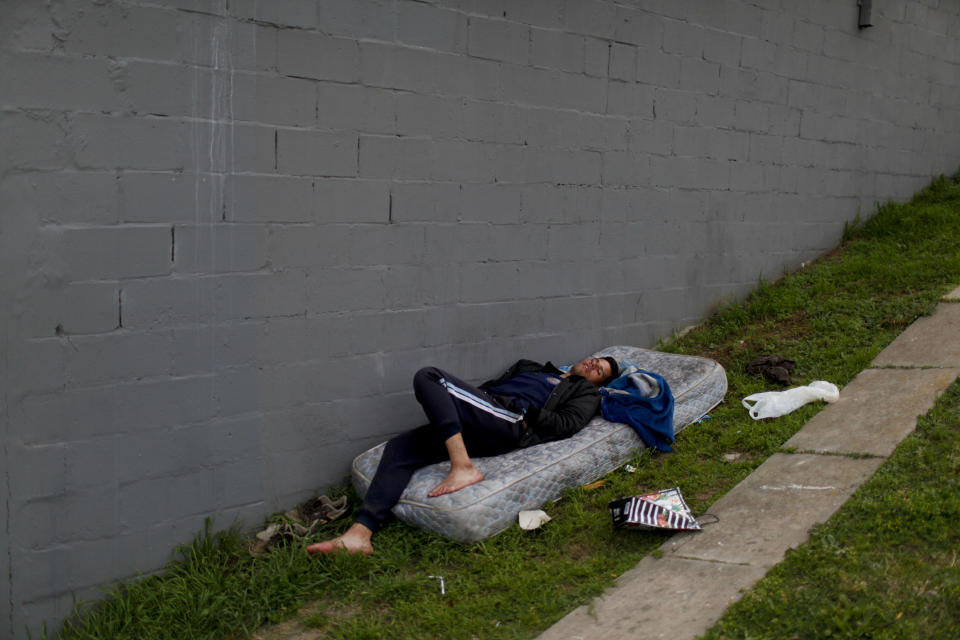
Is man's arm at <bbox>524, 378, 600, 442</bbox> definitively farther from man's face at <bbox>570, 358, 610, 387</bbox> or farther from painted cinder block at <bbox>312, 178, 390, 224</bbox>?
painted cinder block at <bbox>312, 178, 390, 224</bbox>

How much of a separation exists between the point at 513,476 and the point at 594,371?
119 cm

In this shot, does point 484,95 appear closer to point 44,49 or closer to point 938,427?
point 44,49

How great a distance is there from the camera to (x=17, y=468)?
354 cm

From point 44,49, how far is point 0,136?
1.35 feet

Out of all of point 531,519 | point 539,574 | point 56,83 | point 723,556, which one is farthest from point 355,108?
point 723,556

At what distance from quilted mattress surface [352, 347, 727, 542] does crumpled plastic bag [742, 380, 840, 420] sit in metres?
0.37

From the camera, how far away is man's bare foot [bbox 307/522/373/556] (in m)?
3.99

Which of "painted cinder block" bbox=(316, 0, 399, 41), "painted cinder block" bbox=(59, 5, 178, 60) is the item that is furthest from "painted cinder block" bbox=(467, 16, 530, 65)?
"painted cinder block" bbox=(59, 5, 178, 60)

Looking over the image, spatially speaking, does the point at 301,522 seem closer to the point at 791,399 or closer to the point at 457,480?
the point at 457,480

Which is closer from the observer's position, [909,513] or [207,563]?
[909,513]

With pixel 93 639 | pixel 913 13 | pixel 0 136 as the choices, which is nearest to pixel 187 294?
pixel 0 136

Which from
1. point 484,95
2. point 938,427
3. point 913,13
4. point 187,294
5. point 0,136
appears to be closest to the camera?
point 0,136

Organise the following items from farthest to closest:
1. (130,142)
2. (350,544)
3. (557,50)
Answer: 1. (557,50)
2. (350,544)
3. (130,142)

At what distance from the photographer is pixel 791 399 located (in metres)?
5.13
